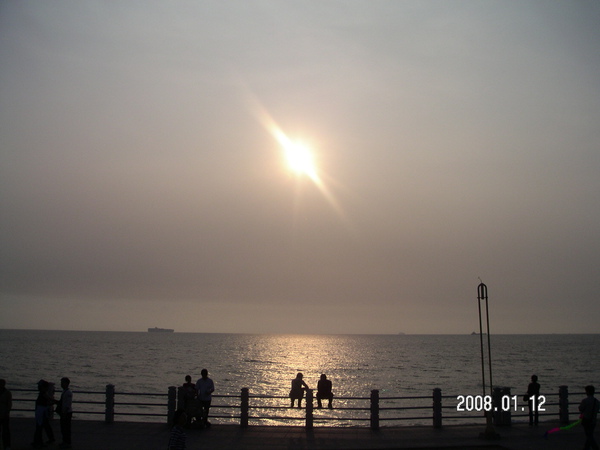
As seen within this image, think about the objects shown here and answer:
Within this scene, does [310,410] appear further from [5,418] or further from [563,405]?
[563,405]

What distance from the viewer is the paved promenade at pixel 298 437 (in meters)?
15.9

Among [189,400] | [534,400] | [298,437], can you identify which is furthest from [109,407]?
[534,400]

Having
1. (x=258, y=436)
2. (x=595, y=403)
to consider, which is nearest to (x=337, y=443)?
(x=258, y=436)

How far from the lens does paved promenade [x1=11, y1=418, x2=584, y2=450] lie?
1588 centimetres

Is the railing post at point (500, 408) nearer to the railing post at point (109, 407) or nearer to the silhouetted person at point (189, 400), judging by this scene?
the silhouetted person at point (189, 400)

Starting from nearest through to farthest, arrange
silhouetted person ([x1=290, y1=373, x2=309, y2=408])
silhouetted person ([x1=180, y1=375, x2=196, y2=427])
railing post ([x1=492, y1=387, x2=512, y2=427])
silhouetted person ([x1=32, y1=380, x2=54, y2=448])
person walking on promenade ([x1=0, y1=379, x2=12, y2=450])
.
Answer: person walking on promenade ([x1=0, y1=379, x2=12, y2=450]), silhouetted person ([x1=32, y1=380, x2=54, y2=448]), silhouetted person ([x1=180, y1=375, x2=196, y2=427]), railing post ([x1=492, y1=387, x2=512, y2=427]), silhouetted person ([x1=290, y1=373, x2=309, y2=408])

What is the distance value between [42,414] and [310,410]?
7973 mm

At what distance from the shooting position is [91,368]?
8881cm

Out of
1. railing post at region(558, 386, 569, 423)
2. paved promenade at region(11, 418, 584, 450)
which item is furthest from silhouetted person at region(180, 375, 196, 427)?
railing post at region(558, 386, 569, 423)

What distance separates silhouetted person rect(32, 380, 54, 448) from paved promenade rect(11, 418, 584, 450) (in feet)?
0.97

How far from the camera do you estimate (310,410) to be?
60.8ft

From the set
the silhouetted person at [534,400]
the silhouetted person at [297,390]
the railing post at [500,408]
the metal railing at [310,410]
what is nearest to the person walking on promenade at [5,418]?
the metal railing at [310,410]

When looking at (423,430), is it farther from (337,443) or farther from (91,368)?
(91,368)

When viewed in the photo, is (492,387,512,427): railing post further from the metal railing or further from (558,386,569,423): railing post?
(558,386,569,423): railing post
